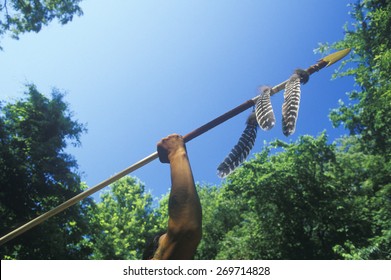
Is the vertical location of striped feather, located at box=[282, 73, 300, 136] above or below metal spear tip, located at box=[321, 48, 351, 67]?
below

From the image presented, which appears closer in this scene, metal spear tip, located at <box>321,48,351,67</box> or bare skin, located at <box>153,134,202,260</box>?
bare skin, located at <box>153,134,202,260</box>

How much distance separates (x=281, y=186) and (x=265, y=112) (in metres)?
18.3

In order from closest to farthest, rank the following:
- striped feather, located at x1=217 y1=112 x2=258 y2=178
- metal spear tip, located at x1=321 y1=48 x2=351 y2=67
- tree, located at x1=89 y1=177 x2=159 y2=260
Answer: striped feather, located at x1=217 y1=112 x2=258 y2=178 < metal spear tip, located at x1=321 y1=48 x2=351 y2=67 < tree, located at x1=89 y1=177 x2=159 y2=260

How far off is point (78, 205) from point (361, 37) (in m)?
15.7

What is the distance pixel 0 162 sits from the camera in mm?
13344

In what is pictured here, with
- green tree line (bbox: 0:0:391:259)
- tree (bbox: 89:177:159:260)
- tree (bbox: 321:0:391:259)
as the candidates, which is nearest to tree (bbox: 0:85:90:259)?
green tree line (bbox: 0:0:391:259)

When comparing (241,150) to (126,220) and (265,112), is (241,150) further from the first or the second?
(126,220)

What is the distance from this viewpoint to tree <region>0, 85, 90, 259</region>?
12688mm

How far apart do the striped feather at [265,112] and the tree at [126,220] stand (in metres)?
19.1

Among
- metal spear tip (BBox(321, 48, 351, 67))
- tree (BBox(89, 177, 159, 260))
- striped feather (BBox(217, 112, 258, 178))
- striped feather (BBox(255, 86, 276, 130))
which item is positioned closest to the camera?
striped feather (BBox(255, 86, 276, 130))

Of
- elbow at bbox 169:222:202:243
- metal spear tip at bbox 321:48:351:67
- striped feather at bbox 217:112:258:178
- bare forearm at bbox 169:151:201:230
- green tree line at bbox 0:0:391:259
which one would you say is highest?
green tree line at bbox 0:0:391:259

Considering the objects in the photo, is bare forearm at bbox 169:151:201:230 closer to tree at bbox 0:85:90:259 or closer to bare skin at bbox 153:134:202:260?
bare skin at bbox 153:134:202:260

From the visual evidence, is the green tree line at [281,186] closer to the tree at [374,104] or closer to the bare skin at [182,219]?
the tree at [374,104]

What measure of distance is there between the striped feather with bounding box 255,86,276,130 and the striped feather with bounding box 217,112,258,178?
0.69ft
